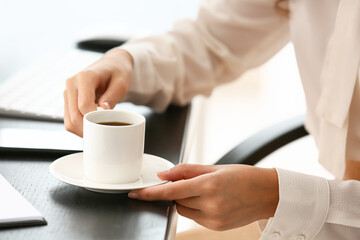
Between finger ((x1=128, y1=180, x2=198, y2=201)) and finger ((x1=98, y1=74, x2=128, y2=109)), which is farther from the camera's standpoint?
finger ((x1=98, y1=74, x2=128, y2=109))

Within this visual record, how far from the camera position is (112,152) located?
712 mm

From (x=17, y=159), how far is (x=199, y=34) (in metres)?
0.62

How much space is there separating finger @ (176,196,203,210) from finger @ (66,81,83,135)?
0.21m

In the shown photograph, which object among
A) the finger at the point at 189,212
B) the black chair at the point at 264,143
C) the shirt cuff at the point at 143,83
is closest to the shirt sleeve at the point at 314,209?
the finger at the point at 189,212

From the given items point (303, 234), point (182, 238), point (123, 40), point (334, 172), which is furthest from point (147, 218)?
point (123, 40)

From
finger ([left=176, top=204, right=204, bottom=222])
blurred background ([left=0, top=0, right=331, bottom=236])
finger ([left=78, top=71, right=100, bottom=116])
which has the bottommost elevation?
blurred background ([left=0, top=0, right=331, bottom=236])

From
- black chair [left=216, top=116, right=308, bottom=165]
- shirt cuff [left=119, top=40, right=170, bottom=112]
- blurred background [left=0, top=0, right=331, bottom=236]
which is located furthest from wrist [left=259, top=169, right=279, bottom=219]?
blurred background [left=0, top=0, right=331, bottom=236]

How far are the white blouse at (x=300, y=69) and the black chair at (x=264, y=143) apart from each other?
46 mm

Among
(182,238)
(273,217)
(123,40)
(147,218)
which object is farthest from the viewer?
(123,40)

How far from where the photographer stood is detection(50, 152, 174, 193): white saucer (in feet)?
2.34

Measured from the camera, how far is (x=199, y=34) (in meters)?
1.32

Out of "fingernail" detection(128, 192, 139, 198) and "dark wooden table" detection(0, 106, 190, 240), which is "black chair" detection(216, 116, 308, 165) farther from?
"fingernail" detection(128, 192, 139, 198)

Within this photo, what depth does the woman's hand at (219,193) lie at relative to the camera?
71 centimetres

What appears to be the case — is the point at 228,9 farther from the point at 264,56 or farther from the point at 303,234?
the point at 303,234
